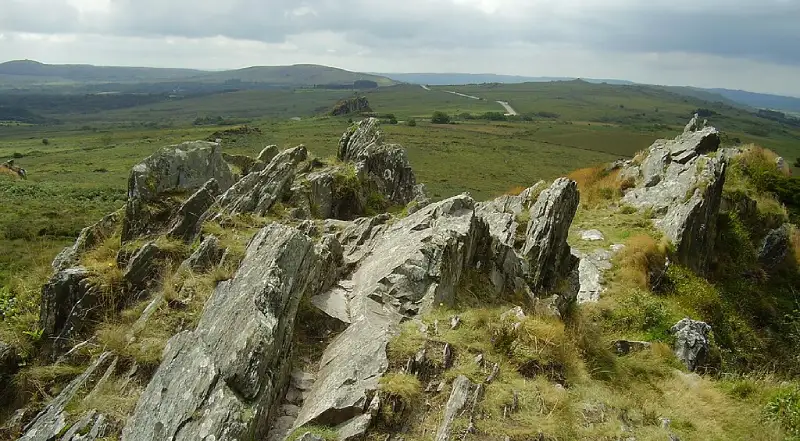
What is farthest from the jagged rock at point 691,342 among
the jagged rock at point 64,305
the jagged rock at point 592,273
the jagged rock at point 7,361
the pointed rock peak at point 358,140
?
the jagged rock at point 7,361

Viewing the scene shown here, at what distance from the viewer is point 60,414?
8.61 meters

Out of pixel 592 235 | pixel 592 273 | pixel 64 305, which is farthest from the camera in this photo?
pixel 592 235

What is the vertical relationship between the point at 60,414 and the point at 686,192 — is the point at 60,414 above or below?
below

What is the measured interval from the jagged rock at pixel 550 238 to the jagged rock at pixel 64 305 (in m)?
12.7

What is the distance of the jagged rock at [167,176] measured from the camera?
14.9 metres

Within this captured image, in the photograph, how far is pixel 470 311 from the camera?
11430 millimetres

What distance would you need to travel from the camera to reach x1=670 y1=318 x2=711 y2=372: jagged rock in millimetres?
15430

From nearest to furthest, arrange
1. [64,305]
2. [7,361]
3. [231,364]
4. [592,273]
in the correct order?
[231,364] < [7,361] < [64,305] < [592,273]

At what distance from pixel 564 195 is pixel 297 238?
11636mm

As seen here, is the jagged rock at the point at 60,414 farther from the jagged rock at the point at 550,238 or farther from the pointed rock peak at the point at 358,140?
the pointed rock peak at the point at 358,140

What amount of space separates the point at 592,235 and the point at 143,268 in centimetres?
2142

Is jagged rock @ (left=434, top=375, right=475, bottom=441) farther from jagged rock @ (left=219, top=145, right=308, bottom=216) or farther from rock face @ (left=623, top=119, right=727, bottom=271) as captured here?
rock face @ (left=623, top=119, right=727, bottom=271)

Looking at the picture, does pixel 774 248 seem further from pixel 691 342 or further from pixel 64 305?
pixel 64 305

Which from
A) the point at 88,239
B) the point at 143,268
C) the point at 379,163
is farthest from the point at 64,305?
the point at 379,163
